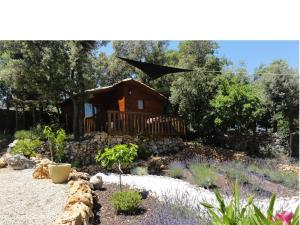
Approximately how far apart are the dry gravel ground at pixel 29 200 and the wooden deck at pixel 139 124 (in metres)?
3.58

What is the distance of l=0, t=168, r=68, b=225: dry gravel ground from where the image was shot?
4.20 m

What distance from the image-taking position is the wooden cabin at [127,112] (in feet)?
33.1

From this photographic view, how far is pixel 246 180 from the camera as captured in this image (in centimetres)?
647

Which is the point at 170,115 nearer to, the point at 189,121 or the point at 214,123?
the point at 189,121

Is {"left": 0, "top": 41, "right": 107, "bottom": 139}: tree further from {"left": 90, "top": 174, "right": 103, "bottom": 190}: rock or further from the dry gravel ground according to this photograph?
{"left": 90, "top": 174, "right": 103, "bottom": 190}: rock

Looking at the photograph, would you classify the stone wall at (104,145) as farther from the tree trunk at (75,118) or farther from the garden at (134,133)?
the tree trunk at (75,118)

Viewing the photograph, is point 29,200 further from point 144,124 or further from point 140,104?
point 140,104

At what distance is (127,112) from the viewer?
33.4ft

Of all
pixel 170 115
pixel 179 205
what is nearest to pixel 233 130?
pixel 170 115

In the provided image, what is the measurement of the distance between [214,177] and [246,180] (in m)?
0.55

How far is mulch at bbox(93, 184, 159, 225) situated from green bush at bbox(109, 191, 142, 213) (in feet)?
0.23

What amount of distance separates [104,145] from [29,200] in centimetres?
441

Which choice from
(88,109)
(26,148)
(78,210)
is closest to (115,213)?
(78,210)
